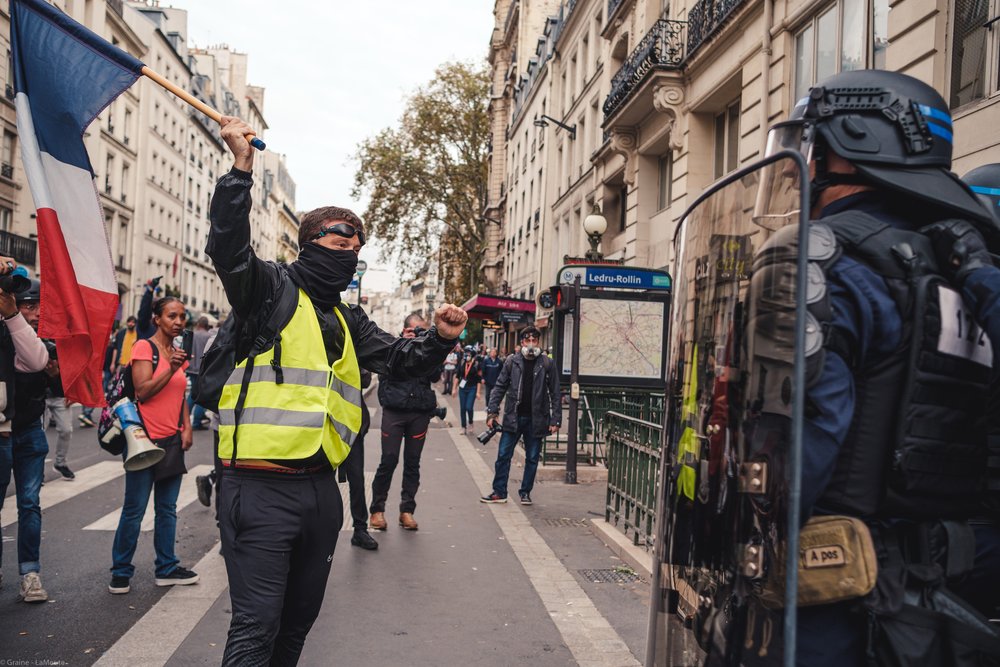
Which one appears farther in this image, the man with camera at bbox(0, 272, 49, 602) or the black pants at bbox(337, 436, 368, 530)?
the black pants at bbox(337, 436, 368, 530)

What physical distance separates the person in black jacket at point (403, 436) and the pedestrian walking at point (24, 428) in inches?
119

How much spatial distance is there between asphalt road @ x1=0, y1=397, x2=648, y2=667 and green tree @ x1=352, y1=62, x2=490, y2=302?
4020cm

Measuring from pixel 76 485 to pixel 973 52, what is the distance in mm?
10325

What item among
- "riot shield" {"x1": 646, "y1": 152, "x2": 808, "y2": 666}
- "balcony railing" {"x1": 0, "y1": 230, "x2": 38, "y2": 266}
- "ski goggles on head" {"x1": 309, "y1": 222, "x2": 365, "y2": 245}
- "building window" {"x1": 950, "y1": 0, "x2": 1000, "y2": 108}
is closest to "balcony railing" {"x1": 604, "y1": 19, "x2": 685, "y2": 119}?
"building window" {"x1": 950, "y1": 0, "x2": 1000, "y2": 108}

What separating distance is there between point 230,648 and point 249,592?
18 centimetres

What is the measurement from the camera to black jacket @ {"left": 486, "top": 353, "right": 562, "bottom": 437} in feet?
31.6

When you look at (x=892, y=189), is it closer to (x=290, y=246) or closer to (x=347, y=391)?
(x=347, y=391)

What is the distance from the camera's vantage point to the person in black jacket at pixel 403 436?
7816 mm

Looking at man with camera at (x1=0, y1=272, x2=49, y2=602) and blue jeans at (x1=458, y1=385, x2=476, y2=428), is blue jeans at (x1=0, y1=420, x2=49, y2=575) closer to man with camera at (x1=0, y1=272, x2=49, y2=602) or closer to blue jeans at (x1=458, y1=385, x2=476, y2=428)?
man with camera at (x1=0, y1=272, x2=49, y2=602)

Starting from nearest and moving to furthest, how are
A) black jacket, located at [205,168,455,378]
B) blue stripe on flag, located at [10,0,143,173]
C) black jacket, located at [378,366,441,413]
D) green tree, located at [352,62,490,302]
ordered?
1. black jacket, located at [205,168,455,378]
2. blue stripe on flag, located at [10,0,143,173]
3. black jacket, located at [378,366,441,413]
4. green tree, located at [352,62,490,302]

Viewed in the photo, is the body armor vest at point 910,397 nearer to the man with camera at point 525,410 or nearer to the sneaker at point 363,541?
the sneaker at point 363,541

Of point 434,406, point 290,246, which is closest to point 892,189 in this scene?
point 434,406

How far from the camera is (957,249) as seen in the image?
6.14ft

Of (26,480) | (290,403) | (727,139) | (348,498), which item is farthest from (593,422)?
(290,403)
